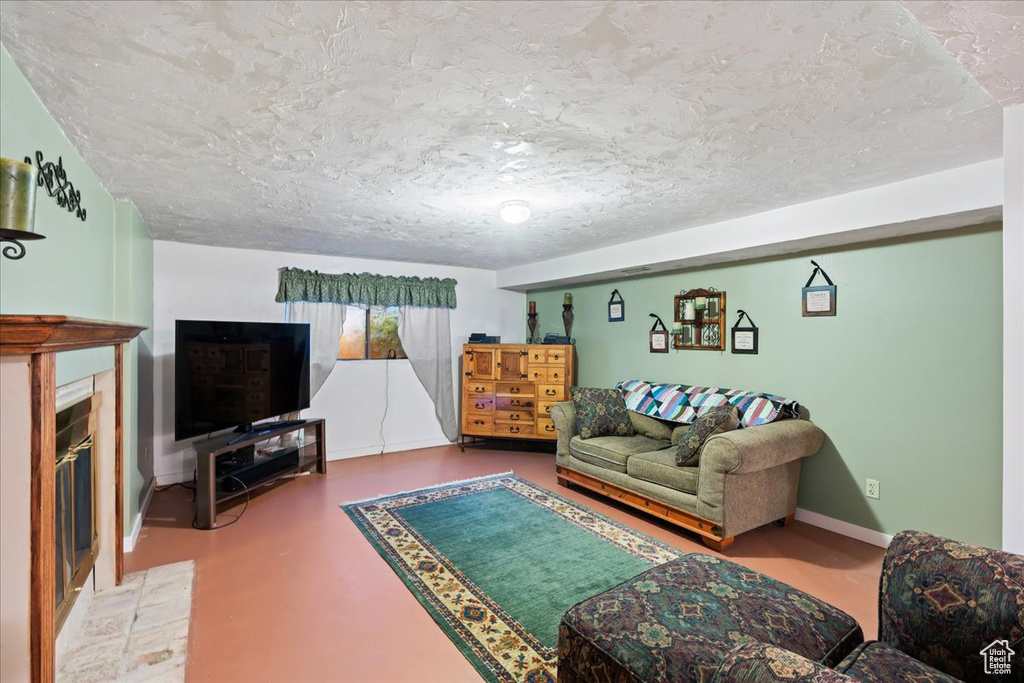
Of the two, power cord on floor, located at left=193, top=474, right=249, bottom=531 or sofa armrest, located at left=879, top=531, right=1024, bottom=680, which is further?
power cord on floor, located at left=193, top=474, right=249, bottom=531

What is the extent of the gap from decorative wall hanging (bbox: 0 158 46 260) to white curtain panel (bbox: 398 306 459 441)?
435cm

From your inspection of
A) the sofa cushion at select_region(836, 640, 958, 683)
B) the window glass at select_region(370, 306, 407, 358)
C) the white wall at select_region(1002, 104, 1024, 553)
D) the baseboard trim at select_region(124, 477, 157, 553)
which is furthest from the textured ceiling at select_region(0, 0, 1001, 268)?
the window glass at select_region(370, 306, 407, 358)

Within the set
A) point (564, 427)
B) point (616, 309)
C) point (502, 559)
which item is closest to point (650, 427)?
point (564, 427)

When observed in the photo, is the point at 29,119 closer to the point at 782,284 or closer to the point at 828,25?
the point at 828,25

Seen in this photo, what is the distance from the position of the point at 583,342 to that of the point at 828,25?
4448 mm

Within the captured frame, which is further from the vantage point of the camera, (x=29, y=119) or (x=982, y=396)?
(x=982, y=396)

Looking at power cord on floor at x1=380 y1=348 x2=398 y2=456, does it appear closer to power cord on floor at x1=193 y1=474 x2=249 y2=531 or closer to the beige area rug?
power cord on floor at x1=193 y1=474 x2=249 y2=531

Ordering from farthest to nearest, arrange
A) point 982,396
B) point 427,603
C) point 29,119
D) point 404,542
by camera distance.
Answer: point 404,542, point 982,396, point 427,603, point 29,119

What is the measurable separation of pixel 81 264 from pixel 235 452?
6.94ft

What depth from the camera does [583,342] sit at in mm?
5617

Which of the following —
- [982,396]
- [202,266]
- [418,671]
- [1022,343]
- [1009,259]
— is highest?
[202,266]

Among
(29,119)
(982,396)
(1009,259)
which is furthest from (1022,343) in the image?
(29,119)

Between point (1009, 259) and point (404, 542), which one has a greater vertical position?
point (1009, 259)

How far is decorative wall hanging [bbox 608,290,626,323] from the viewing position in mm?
5016
